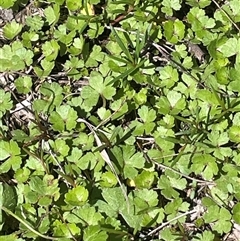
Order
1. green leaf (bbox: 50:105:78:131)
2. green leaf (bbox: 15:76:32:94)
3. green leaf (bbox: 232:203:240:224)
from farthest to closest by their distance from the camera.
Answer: green leaf (bbox: 15:76:32:94)
green leaf (bbox: 50:105:78:131)
green leaf (bbox: 232:203:240:224)

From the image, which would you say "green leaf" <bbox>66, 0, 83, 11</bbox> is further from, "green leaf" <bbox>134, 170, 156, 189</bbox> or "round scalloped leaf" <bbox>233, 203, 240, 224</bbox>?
"round scalloped leaf" <bbox>233, 203, 240, 224</bbox>

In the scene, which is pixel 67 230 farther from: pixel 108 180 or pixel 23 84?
pixel 23 84

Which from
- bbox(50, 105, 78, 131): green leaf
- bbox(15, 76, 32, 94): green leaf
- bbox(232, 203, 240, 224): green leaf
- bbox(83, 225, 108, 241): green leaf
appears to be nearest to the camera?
bbox(83, 225, 108, 241): green leaf

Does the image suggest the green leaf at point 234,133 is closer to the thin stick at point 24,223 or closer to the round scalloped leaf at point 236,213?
the round scalloped leaf at point 236,213

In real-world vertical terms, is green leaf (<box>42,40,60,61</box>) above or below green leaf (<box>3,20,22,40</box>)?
below

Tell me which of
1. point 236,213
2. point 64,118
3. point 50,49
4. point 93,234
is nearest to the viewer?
point 93,234

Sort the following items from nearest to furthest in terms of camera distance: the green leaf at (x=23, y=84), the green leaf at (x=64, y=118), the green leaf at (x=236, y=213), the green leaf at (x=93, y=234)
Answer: the green leaf at (x=93, y=234), the green leaf at (x=236, y=213), the green leaf at (x=64, y=118), the green leaf at (x=23, y=84)

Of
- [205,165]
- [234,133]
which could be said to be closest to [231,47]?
[234,133]

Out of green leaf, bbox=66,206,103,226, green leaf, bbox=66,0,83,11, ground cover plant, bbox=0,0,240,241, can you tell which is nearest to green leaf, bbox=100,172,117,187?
ground cover plant, bbox=0,0,240,241

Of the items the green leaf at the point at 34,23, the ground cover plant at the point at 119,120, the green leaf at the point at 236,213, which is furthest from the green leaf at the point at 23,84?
the green leaf at the point at 236,213
